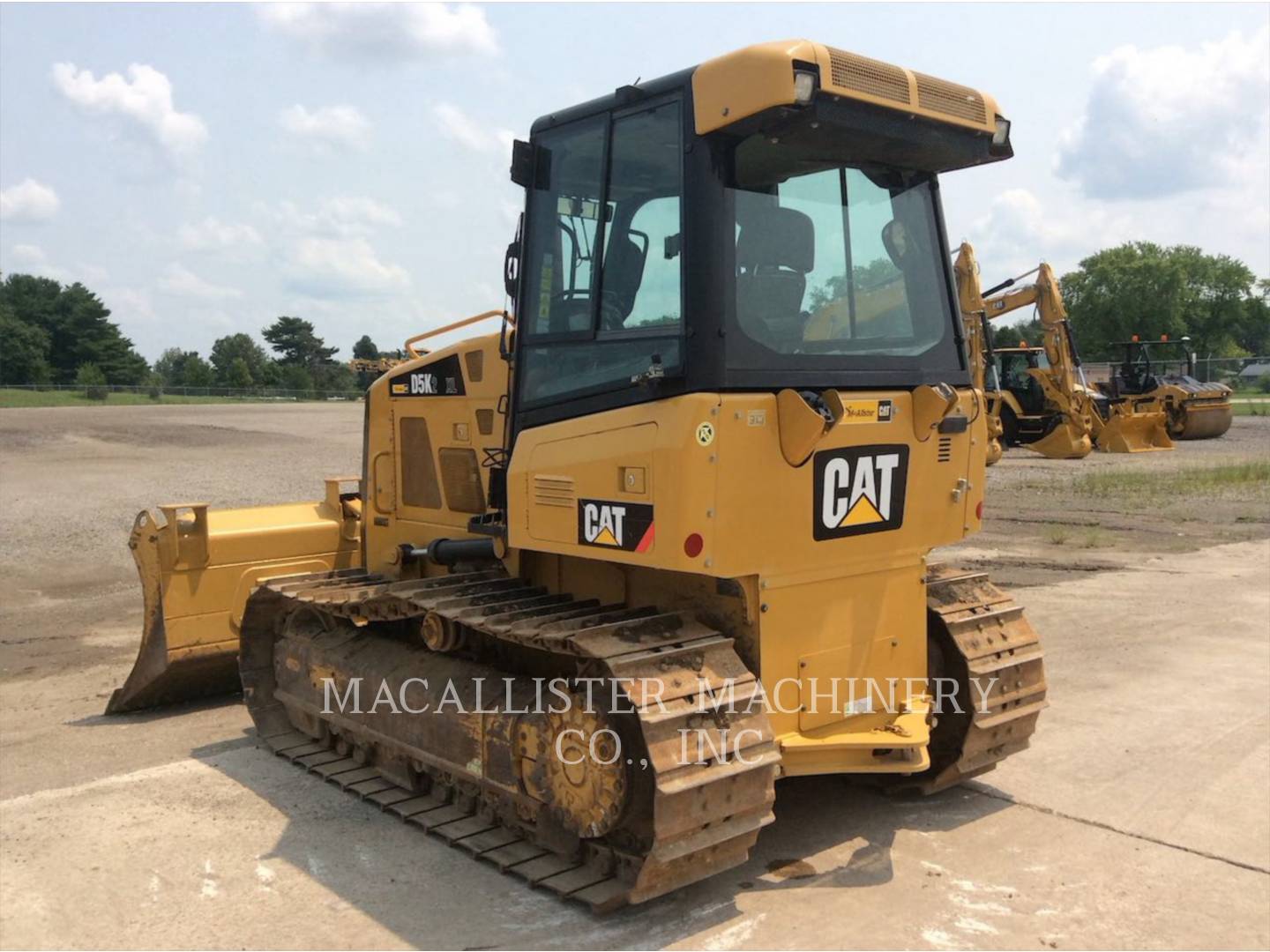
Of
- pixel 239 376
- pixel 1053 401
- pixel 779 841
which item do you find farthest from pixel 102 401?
pixel 779 841

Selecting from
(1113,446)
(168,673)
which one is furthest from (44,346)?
(168,673)

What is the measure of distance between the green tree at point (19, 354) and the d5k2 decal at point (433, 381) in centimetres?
6669

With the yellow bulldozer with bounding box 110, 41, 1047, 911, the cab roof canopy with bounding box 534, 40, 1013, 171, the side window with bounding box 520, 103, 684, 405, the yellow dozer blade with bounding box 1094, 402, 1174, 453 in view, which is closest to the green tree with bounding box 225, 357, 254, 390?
the yellow dozer blade with bounding box 1094, 402, 1174, 453

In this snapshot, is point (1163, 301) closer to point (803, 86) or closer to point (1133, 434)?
point (1133, 434)

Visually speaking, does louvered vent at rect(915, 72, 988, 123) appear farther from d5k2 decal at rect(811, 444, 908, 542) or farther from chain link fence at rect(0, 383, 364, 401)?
chain link fence at rect(0, 383, 364, 401)

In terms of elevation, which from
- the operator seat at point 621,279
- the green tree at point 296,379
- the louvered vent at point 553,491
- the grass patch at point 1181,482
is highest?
the green tree at point 296,379

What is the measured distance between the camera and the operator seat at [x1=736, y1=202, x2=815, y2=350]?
4.23m

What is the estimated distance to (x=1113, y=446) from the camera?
85.6ft

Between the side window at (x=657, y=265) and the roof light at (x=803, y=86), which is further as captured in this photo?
the side window at (x=657, y=265)

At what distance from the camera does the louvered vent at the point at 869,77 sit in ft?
13.4

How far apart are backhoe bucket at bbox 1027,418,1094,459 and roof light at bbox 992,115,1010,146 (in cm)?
A: 2148

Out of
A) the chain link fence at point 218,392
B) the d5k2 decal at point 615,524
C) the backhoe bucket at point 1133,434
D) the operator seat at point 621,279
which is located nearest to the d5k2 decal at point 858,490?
the d5k2 decal at point 615,524

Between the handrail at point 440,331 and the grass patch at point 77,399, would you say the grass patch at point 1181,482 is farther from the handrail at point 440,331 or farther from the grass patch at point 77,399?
the grass patch at point 77,399

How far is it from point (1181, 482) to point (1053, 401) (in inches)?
204
